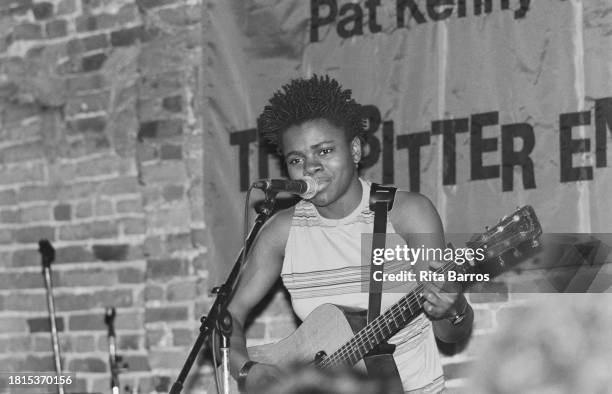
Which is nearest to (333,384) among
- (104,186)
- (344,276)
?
(344,276)

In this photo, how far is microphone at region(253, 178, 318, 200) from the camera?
2.52m

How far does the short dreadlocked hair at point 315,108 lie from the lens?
303cm

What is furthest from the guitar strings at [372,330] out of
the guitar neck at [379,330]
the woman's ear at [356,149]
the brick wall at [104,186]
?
the brick wall at [104,186]

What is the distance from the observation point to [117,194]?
14.7ft

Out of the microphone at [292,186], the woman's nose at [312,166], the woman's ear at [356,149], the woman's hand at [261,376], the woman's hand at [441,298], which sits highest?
the woman's ear at [356,149]

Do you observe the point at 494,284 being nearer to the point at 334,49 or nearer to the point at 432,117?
the point at 432,117

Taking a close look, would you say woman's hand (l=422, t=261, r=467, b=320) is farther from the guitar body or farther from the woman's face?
the woman's face

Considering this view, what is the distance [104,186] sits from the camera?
4.52 metres

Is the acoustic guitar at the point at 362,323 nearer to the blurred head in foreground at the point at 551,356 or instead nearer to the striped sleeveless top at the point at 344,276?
the striped sleeveless top at the point at 344,276

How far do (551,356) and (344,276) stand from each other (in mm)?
2386

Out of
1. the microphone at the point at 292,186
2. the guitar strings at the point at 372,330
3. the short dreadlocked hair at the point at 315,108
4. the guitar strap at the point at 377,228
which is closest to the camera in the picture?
the microphone at the point at 292,186

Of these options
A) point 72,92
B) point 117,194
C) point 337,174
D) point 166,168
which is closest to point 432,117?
point 337,174

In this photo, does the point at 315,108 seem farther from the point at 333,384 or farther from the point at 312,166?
the point at 333,384

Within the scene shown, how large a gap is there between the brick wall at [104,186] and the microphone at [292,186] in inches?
55.3
